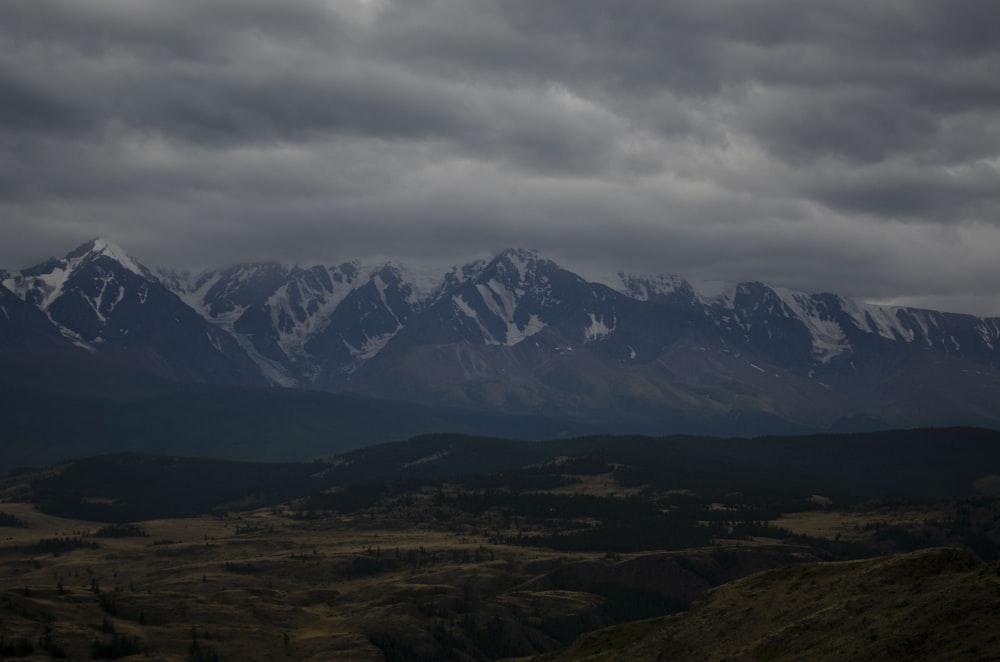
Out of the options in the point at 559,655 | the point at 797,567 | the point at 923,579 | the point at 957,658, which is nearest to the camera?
the point at 957,658

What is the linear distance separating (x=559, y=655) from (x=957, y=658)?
→ 76270 mm

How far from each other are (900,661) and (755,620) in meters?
31.7

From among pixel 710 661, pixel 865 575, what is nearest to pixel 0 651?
pixel 710 661

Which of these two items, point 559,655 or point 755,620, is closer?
point 755,620

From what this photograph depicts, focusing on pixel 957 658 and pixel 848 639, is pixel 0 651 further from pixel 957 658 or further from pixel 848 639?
pixel 957 658

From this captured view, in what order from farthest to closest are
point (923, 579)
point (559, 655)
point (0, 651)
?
1. point (0, 651)
2. point (559, 655)
3. point (923, 579)

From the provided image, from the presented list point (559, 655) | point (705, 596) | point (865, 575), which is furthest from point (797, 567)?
point (559, 655)

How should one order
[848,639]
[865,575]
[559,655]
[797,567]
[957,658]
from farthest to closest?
[559,655]
[797,567]
[865,575]
[848,639]
[957,658]

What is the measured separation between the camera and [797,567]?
147500mm

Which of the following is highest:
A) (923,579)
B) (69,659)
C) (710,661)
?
(923,579)

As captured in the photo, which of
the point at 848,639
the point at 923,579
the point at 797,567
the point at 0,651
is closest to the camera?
the point at 848,639

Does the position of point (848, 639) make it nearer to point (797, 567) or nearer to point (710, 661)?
point (710, 661)

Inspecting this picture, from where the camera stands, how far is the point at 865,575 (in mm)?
126562

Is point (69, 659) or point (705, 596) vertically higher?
point (705, 596)
